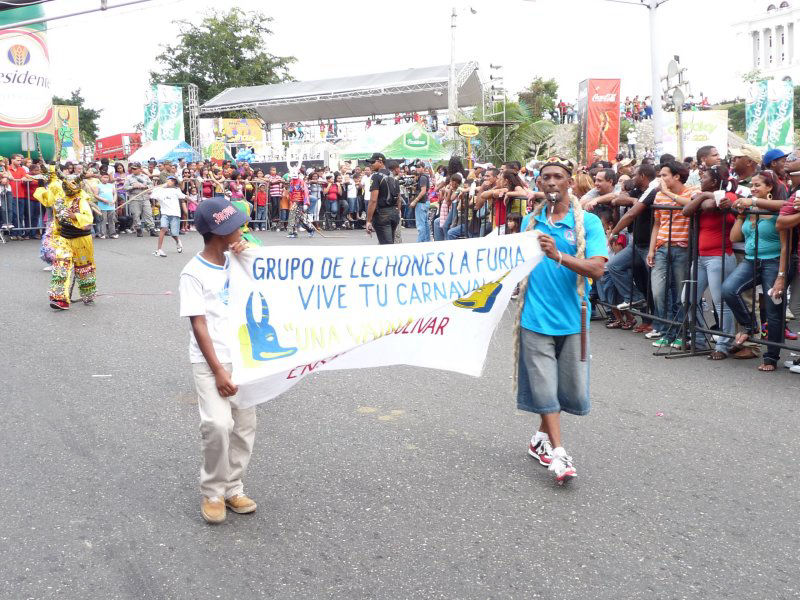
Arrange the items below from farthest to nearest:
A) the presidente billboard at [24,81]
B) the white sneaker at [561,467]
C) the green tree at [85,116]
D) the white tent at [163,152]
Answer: the green tree at [85,116], the white tent at [163,152], the presidente billboard at [24,81], the white sneaker at [561,467]

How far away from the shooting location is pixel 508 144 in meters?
30.5

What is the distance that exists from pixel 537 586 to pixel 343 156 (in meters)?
28.9

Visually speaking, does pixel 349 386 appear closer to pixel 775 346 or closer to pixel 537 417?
pixel 537 417

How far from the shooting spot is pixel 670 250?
8547mm

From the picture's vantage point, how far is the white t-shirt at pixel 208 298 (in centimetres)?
398

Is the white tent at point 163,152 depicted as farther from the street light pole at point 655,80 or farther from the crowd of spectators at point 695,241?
the crowd of spectators at point 695,241

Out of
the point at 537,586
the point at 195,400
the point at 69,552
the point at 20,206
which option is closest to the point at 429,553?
the point at 537,586

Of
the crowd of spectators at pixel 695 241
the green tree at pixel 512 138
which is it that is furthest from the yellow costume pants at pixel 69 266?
the green tree at pixel 512 138

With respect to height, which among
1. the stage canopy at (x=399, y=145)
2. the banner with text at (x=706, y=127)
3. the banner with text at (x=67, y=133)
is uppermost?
the banner with text at (x=67, y=133)

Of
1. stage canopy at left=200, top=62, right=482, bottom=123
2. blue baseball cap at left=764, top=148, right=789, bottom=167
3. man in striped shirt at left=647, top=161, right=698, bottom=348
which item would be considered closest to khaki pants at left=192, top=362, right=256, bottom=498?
man in striped shirt at left=647, top=161, right=698, bottom=348

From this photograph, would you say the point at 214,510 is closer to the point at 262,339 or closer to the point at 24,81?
the point at 262,339

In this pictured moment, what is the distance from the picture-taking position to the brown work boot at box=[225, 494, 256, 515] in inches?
167

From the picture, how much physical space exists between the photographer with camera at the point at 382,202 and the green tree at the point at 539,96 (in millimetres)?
25575

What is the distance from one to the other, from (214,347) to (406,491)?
130cm
